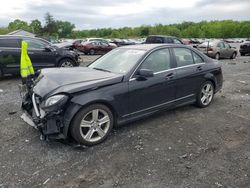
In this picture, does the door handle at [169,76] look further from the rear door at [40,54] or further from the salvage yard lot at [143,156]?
the rear door at [40,54]

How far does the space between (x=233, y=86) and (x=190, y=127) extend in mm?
4407

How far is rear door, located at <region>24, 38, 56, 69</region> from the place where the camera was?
9.30 meters

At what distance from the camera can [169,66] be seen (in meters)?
4.97

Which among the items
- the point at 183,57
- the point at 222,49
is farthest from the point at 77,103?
the point at 222,49

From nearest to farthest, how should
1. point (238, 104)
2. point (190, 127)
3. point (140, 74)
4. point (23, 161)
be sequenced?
point (23, 161)
point (140, 74)
point (190, 127)
point (238, 104)

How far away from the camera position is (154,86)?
4.59 meters

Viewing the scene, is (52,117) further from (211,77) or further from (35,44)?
(35,44)

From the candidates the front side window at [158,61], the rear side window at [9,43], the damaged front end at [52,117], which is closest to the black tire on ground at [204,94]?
the front side window at [158,61]

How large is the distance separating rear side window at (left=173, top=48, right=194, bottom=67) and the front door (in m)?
0.26

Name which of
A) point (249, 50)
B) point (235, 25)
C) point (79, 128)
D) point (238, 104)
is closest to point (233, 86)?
point (238, 104)

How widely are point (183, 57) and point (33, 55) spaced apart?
20.4ft

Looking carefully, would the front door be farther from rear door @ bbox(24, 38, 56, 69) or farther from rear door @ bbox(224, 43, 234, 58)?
rear door @ bbox(224, 43, 234, 58)

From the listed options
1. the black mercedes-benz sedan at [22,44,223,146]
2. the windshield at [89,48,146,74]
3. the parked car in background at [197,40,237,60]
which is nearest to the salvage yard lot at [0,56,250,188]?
the black mercedes-benz sedan at [22,44,223,146]

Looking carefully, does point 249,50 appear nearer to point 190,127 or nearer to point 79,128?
point 190,127
